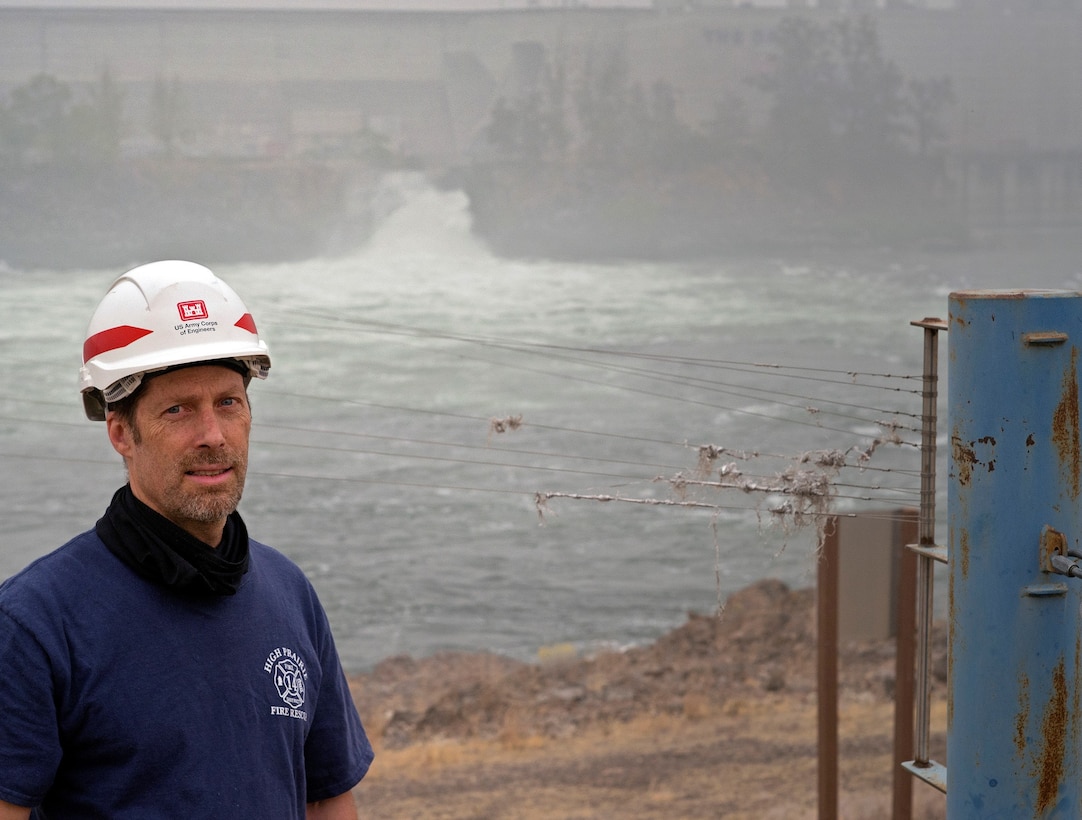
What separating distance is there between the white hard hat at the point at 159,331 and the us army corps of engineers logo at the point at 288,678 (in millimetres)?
448

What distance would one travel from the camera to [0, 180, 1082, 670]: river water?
16953 millimetres

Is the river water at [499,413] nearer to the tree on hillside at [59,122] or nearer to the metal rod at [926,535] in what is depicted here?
the tree on hillside at [59,122]

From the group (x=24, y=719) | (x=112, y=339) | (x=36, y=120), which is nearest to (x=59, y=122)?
(x=36, y=120)

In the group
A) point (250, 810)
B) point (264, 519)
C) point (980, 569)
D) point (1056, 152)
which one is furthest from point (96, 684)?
point (1056, 152)

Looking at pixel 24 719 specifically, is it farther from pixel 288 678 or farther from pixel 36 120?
pixel 36 120

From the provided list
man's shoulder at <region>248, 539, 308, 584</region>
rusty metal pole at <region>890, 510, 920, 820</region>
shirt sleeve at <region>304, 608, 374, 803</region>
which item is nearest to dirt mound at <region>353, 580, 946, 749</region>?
rusty metal pole at <region>890, 510, 920, 820</region>

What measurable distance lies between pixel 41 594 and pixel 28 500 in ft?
56.0

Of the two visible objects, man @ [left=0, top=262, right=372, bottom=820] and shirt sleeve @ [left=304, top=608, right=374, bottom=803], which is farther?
shirt sleeve @ [left=304, top=608, right=374, bottom=803]

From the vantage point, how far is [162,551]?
66.5 inches

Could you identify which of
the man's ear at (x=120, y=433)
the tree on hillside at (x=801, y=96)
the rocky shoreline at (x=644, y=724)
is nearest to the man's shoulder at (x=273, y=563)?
the man's ear at (x=120, y=433)

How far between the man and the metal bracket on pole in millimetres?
1443

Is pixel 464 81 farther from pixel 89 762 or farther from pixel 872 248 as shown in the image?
pixel 89 762

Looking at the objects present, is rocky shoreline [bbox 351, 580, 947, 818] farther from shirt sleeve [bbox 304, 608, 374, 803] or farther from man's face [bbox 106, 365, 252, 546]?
man's face [bbox 106, 365, 252, 546]

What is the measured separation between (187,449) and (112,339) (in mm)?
221
